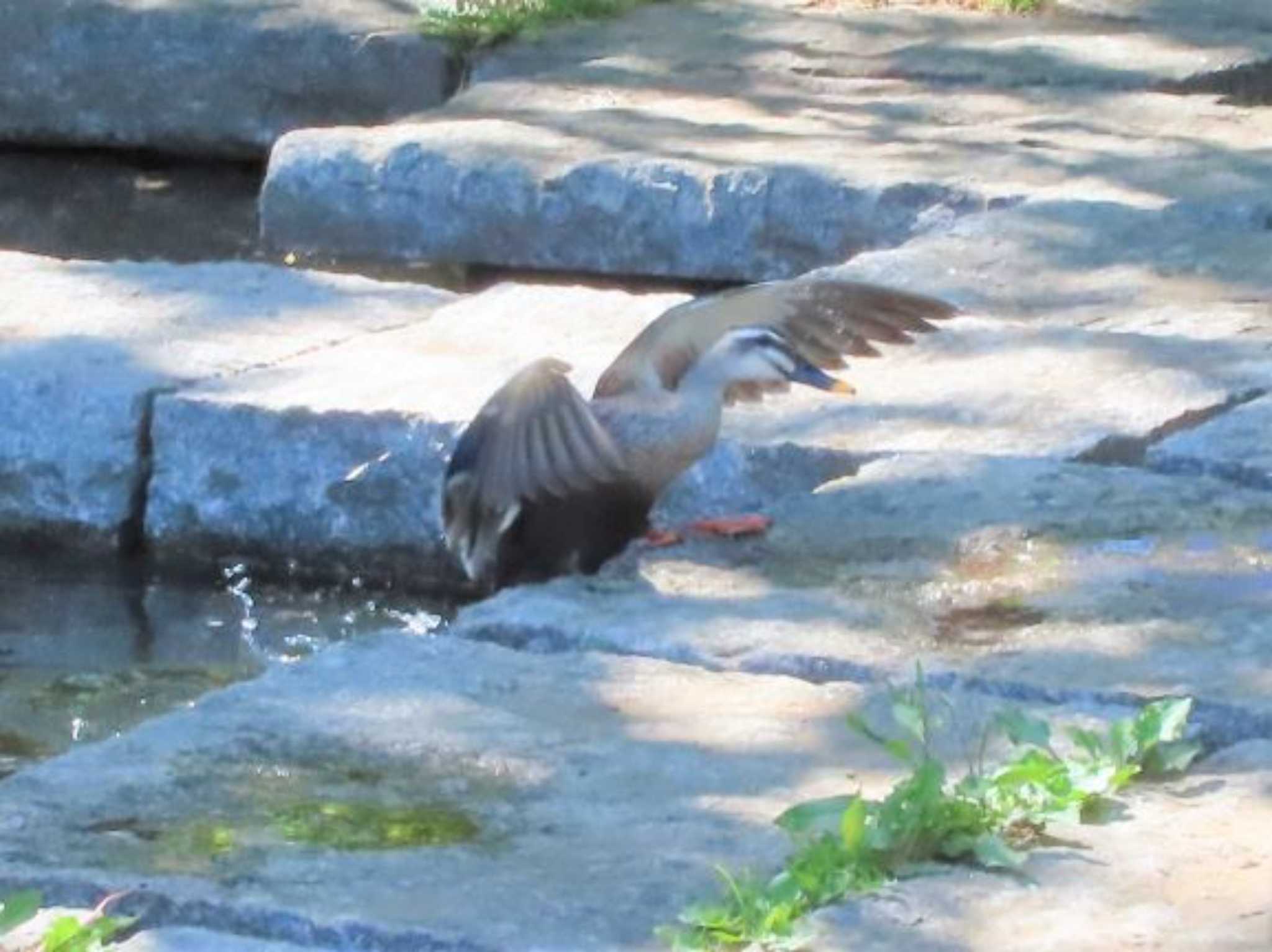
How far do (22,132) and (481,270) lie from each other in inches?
71.4

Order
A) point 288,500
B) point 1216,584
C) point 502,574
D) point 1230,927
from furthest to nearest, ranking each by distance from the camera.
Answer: point 288,500, point 502,574, point 1216,584, point 1230,927

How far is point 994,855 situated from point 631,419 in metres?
1.40

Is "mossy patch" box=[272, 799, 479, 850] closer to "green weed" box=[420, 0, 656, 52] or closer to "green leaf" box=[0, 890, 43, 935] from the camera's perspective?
"green leaf" box=[0, 890, 43, 935]

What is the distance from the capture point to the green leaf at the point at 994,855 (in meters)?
2.84

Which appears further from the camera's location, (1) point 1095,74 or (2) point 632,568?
(1) point 1095,74

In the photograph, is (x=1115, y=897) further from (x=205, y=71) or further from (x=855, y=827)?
(x=205, y=71)

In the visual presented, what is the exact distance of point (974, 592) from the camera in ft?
12.1

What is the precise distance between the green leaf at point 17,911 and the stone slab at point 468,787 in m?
0.10

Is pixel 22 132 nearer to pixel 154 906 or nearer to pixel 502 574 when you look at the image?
pixel 502 574

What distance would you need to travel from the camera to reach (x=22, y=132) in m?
7.84

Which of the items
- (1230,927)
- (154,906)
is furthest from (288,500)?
(1230,927)

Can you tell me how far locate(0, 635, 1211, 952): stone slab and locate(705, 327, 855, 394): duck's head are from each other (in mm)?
782

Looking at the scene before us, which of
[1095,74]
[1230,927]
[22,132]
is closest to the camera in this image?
[1230,927]

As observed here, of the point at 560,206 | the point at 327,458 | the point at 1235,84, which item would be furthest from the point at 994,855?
the point at 1235,84
